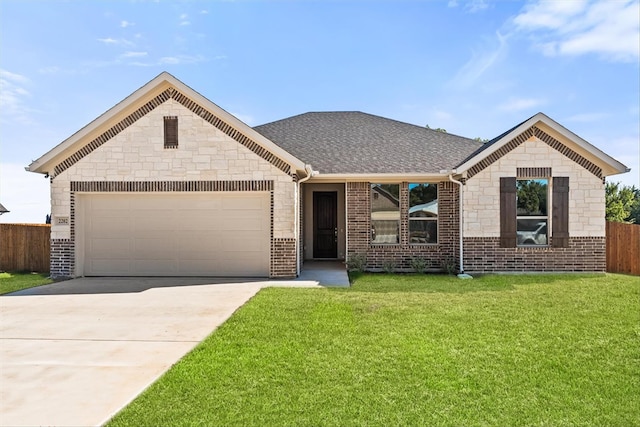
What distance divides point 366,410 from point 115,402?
2.31 m

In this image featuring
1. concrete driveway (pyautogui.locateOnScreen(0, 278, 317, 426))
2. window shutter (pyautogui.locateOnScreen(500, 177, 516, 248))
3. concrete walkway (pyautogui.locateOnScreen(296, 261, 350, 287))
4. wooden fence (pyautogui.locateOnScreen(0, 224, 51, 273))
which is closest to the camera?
concrete driveway (pyautogui.locateOnScreen(0, 278, 317, 426))

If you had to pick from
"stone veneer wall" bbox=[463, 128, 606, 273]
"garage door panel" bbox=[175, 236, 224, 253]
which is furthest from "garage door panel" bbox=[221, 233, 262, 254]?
"stone veneer wall" bbox=[463, 128, 606, 273]

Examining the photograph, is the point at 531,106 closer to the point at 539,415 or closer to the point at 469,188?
the point at 469,188

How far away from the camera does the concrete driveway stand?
369 cm

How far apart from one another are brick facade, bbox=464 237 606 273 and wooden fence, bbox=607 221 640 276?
168 cm

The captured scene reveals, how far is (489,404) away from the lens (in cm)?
350

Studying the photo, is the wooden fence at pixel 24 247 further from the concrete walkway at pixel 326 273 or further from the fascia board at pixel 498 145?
the fascia board at pixel 498 145

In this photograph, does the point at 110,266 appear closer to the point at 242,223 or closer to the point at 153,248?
the point at 153,248

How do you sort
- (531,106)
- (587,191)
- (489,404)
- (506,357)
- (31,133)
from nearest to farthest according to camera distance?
1. (489,404)
2. (506,357)
3. (587,191)
4. (31,133)
5. (531,106)

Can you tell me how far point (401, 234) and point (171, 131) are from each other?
7302 millimetres

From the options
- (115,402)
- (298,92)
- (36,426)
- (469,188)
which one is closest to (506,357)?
(115,402)

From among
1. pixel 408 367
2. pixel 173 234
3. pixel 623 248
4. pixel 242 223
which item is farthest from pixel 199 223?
pixel 623 248

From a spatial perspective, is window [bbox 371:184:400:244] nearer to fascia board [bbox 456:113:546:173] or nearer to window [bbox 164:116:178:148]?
fascia board [bbox 456:113:546:173]

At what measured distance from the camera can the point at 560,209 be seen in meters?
11.2
